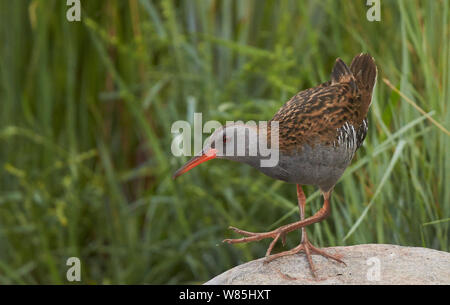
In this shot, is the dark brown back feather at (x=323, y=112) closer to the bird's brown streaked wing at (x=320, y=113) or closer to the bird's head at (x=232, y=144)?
the bird's brown streaked wing at (x=320, y=113)

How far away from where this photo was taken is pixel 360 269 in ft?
6.52

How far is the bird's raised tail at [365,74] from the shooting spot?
228 centimetres

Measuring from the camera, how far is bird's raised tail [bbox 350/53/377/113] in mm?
2281

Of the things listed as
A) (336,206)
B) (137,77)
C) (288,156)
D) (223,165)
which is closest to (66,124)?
(137,77)

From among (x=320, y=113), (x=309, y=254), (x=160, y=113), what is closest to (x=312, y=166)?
(x=320, y=113)

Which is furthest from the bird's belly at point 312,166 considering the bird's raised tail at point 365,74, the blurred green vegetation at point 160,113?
the blurred green vegetation at point 160,113

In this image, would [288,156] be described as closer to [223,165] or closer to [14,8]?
[223,165]

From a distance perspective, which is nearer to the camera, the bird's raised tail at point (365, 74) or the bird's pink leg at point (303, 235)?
the bird's pink leg at point (303, 235)

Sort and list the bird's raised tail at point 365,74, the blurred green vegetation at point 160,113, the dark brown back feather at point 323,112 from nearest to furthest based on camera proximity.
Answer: the dark brown back feather at point 323,112, the bird's raised tail at point 365,74, the blurred green vegetation at point 160,113

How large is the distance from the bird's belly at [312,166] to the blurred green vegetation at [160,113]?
565 millimetres

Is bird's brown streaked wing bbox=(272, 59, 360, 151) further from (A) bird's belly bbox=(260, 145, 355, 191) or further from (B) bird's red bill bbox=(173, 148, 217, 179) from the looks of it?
(B) bird's red bill bbox=(173, 148, 217, 179)

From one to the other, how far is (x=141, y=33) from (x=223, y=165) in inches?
41.1

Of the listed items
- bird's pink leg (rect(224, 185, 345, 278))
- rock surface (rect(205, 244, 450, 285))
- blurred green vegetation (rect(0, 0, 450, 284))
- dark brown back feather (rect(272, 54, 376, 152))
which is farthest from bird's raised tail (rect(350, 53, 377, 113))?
rock surface (rect(205, 244, 450, 285))

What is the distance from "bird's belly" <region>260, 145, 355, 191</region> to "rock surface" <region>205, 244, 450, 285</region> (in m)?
0.28
